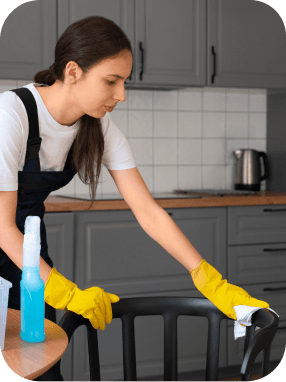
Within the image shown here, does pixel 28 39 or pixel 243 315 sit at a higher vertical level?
pixel 28 39

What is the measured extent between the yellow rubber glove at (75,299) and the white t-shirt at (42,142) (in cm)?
26

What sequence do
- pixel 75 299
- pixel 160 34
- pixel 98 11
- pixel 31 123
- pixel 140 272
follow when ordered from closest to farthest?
pixel 75 299 → pixel 31 123 → pixel 140 272 → pixel 98 11 → pixel 160 34

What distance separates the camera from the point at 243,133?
3.07 meters

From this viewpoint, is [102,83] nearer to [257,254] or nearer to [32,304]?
[32,304]

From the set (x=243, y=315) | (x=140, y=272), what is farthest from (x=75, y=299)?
(x=140, y=272)

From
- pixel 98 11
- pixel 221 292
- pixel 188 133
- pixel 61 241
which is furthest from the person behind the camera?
pixel 188 133

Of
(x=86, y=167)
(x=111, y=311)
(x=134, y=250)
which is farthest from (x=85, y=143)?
(x=134, y=250)

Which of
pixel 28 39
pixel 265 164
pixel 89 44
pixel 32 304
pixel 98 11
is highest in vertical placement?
pixel 98 11

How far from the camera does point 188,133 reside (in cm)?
295

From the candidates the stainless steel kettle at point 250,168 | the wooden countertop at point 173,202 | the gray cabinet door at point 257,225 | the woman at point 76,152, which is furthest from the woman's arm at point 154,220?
the stainless steel kettle at point 250,168

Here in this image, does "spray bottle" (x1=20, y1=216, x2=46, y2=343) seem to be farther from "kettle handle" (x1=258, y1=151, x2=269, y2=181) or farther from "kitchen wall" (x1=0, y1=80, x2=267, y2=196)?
"kettle handle" (x1=258, y1=151, x2=269, y2=181)

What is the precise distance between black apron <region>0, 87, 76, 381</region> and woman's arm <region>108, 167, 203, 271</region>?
18 centimetres

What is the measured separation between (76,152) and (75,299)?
1.79 feet

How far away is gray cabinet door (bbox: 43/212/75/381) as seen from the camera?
7.09 ft
